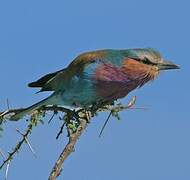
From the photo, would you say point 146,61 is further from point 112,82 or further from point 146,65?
point 112,82

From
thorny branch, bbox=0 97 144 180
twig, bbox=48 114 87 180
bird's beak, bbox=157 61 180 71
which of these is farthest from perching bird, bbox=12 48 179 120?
twig, bbox=48 114 87 180

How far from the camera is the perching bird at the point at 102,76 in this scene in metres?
3.84

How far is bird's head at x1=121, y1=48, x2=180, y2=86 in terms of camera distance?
393cm

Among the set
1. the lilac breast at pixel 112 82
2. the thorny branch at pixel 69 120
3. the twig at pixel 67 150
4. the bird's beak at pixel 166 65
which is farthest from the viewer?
the bird's beak at pixel 166 65

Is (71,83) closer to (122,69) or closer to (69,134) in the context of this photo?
(122,69)

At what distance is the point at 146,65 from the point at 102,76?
0.34 meters

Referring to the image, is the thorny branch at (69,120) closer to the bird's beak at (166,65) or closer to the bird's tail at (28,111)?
the bird's tail at (28,111)

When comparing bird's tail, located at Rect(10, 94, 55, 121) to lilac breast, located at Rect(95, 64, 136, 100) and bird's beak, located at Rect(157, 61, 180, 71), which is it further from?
bird's beak, located at Rect(157, 61, 180, 71)

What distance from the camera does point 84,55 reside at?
14.4 ft

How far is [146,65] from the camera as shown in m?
4.05

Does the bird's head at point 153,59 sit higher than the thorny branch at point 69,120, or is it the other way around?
the bird's head at point 153,59

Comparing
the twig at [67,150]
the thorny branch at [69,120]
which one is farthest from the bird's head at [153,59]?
the twig at [67,150]

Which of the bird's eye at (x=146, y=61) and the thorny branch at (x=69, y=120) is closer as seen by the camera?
the thorny branch at (x=69, y=120)

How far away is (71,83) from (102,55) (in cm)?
33
